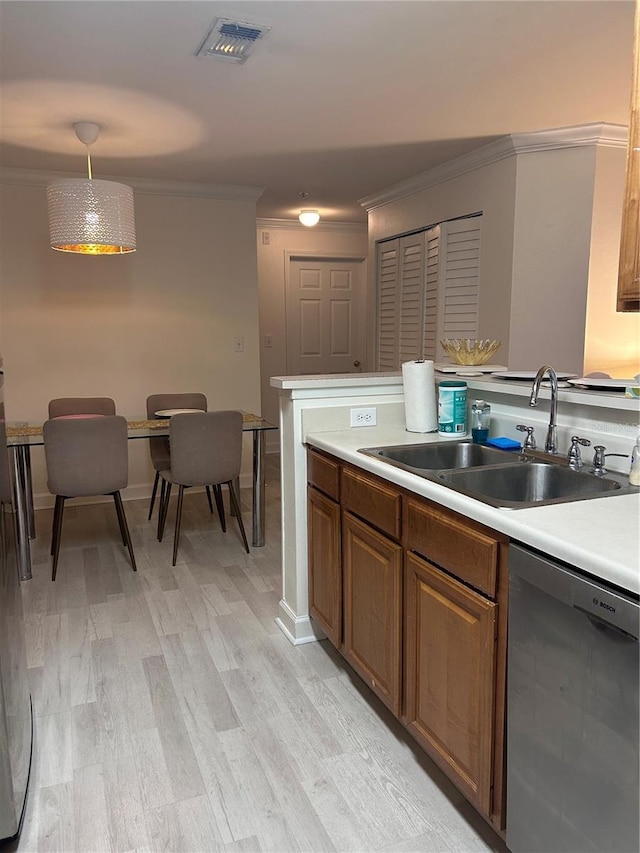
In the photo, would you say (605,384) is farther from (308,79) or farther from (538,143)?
(538,143)

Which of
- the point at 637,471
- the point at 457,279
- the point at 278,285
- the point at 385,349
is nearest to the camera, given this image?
the point at 637,471

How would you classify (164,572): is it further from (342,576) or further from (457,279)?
(457,279)

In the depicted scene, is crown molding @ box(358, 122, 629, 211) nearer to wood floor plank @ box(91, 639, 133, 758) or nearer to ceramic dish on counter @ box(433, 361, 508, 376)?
ceramic dish on counter @ box(433, 361, 508, 376)

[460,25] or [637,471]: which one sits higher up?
[460,25]

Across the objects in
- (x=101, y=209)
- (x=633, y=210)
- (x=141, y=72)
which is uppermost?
(x=141, y=72)

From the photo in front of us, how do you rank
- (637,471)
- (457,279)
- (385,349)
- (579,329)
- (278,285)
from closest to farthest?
(637,471) → (579,329) → (457,279) → (385,349) → (278,285)

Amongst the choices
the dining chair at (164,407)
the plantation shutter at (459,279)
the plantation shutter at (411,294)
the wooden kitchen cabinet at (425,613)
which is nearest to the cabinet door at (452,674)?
the wooden kitchen cabinet at (425,613)

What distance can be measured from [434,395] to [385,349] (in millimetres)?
2992

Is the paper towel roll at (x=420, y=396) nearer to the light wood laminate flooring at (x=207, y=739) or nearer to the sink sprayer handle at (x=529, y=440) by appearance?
the sink sprayer handle at (x=529, y=440)

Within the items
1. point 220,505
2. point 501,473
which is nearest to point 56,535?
point 220,505

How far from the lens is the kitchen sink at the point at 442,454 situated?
6.88 ft

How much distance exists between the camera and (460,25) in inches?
86.7

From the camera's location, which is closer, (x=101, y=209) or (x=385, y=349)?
(x=101, y=209)

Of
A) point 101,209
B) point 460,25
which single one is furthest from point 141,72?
point 460,25
